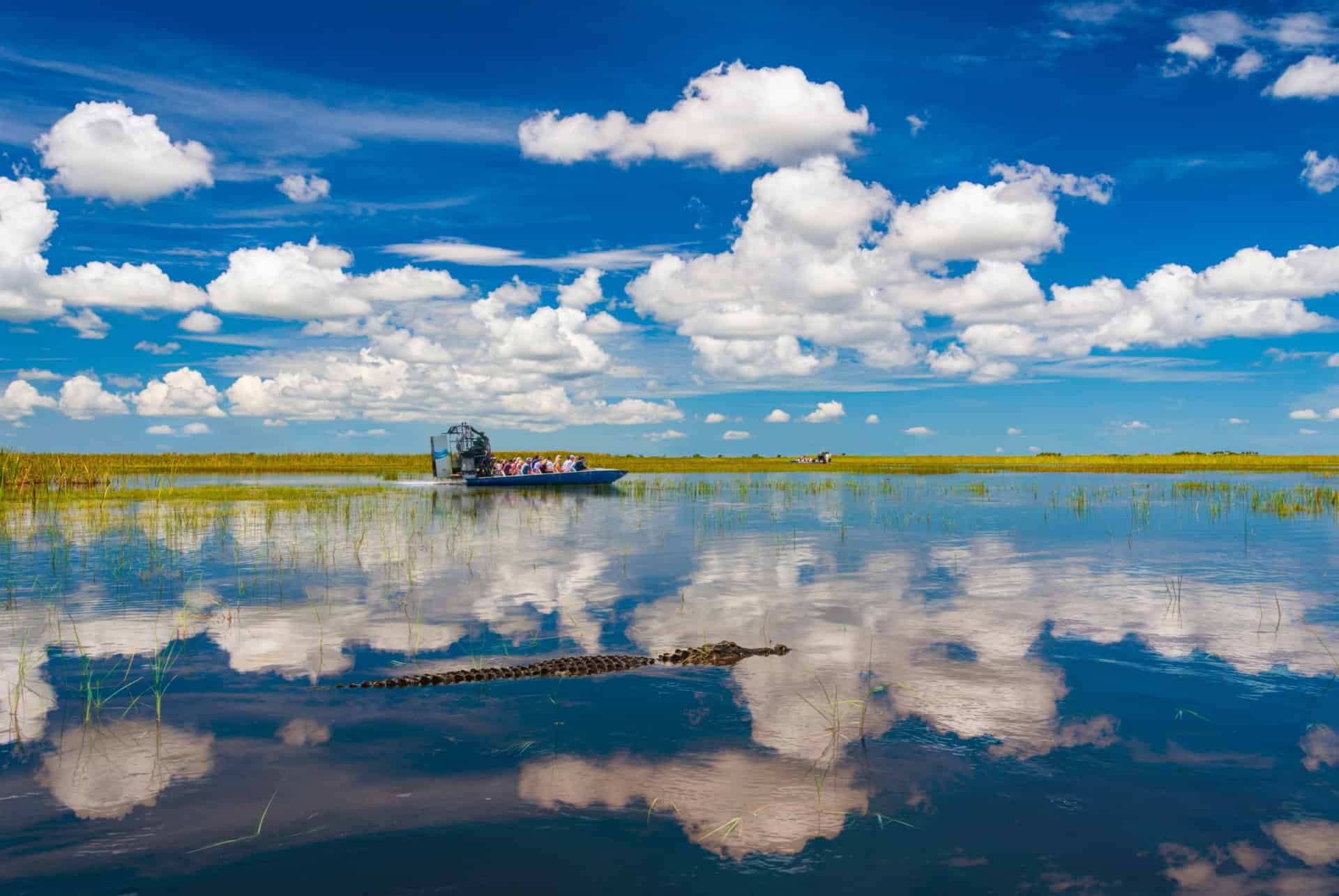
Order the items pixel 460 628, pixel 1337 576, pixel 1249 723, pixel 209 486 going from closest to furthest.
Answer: pixel 1249 723 → pixel 460 628 → pixel 1337 576 → pixel 209 486

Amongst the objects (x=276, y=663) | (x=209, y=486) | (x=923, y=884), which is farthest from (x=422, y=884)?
(x=209, y=486)

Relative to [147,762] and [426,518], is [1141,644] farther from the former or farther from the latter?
[426,518]

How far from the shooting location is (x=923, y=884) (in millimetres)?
5902

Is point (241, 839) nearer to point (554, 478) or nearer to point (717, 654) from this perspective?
point (717, 654)

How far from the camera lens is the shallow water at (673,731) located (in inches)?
246

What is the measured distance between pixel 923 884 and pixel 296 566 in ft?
58.2

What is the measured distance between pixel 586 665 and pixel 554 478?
43.6m

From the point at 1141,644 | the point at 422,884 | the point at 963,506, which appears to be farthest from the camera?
the point at 963,506

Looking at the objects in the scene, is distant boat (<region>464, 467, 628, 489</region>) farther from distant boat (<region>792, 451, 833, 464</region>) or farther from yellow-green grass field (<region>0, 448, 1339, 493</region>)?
distant boat (<region>792, 451, 833, 464</region>)

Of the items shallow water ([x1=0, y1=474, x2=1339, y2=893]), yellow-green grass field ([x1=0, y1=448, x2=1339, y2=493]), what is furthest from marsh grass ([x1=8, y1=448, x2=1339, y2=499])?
shallow water ([x1=0, y1=474, x2=1339, y2=893])

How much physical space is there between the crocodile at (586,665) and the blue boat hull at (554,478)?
41465mm

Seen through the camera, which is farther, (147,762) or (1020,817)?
(147,762)

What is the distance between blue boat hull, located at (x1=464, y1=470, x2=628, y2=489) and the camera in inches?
2125

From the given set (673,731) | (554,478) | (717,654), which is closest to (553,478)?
(554,478)
